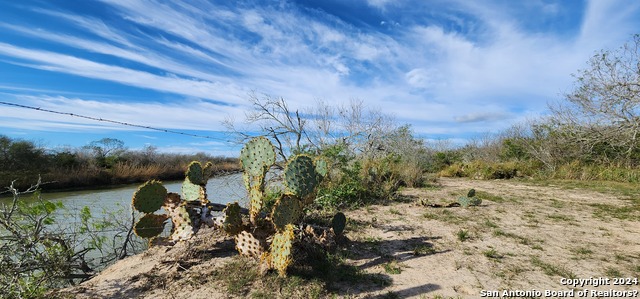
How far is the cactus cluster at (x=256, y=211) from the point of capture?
2.95 meters

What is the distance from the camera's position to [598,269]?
323cm

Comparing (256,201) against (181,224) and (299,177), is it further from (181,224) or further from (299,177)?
(181,224)

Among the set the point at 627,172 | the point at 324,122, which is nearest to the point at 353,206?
the point at 324,122

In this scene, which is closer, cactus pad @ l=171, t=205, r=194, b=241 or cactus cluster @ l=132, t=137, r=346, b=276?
cactus cluster @ l=132, t=137, r=346, b=276

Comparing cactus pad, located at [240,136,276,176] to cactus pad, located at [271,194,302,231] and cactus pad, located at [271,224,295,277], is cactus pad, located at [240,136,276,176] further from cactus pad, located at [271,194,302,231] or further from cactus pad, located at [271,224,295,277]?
cactus pad, located at [271,224,295,277]

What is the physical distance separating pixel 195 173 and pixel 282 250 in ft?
5.25

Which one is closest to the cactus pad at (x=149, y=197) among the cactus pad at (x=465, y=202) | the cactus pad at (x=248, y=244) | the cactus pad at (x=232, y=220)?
the cactus pad at (x=232, y=220)

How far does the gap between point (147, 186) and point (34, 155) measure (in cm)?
1920

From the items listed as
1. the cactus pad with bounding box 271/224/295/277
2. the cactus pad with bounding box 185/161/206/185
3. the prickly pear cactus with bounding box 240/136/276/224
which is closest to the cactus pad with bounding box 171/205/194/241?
the cactus pad with bounding box 185/161/206/185

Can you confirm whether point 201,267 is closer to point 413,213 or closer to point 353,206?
point 353,206

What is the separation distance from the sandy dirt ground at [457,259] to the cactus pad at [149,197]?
61 centimetres

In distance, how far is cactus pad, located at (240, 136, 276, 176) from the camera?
11.5 ft

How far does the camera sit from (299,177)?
3162 mm

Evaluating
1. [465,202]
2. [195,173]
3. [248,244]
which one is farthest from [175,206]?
[465,202]
